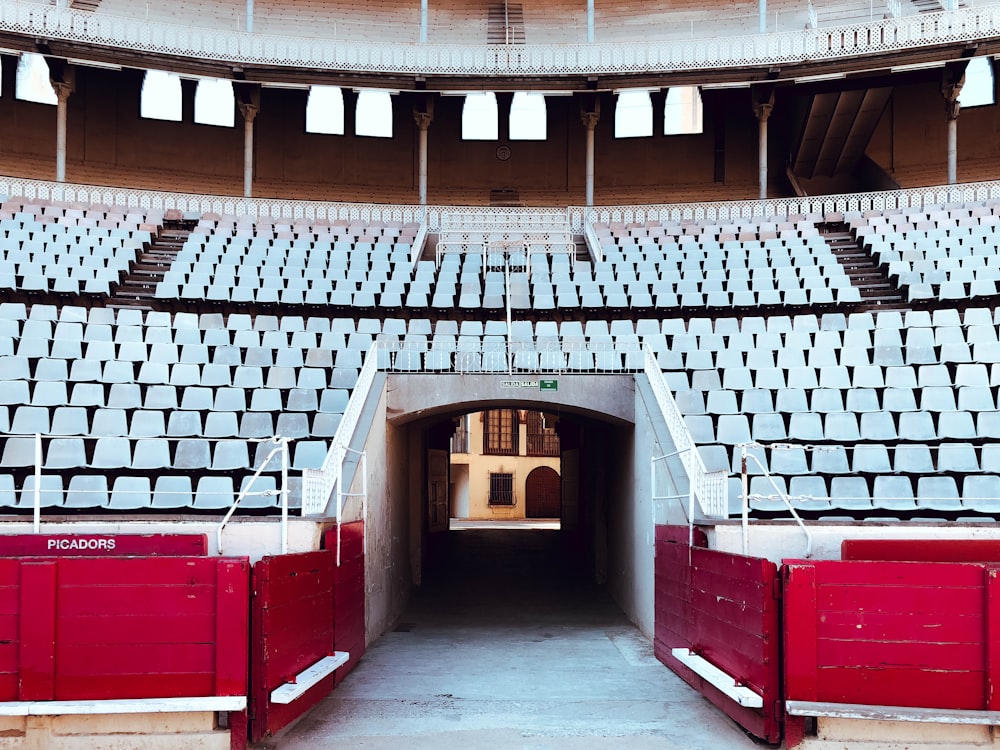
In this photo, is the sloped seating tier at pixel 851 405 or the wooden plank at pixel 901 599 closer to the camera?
the wooden plank at pixel 901 599

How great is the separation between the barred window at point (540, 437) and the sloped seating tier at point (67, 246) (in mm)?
21852

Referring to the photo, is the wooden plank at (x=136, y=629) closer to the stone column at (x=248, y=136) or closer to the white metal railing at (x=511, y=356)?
the white metal railing at (x=511, y=356)

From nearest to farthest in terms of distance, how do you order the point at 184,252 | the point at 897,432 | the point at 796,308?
the point at 897,432
the point at 796,308
the point at 184,252

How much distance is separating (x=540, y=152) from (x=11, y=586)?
23143 millimetres

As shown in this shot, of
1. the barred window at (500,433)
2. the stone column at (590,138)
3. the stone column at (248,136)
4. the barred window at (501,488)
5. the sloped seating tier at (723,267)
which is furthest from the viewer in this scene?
the barred window at (500,433)

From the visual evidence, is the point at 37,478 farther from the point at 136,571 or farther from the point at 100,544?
the point at 136,571

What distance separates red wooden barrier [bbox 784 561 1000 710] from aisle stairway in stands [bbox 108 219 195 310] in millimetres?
12296

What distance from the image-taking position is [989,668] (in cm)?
594

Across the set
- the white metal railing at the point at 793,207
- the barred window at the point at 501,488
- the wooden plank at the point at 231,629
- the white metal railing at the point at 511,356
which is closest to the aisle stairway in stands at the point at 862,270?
the white metal railing at the point at 793,207

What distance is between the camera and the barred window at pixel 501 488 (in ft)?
127

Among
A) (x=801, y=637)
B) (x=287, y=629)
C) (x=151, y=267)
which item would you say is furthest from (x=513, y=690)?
(x=151, y=267)

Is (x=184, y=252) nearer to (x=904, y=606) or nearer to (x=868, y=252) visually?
(x=868, y=252)

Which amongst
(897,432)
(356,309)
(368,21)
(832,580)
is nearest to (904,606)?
(832,580)

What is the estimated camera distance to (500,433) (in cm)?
3931
